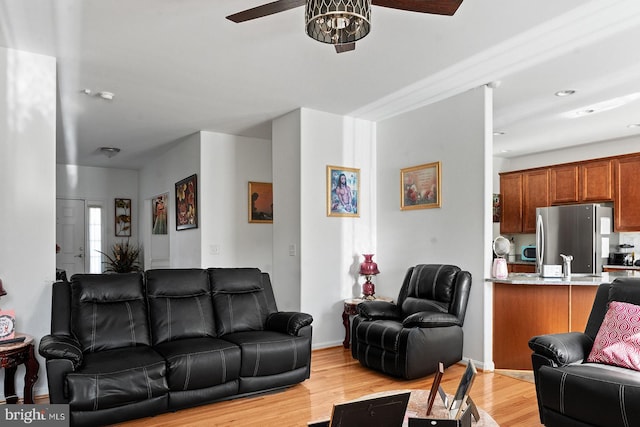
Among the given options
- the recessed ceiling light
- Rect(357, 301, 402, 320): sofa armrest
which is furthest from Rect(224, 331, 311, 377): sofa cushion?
the recessed ceiling light

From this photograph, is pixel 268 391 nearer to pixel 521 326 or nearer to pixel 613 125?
pixel 521 326

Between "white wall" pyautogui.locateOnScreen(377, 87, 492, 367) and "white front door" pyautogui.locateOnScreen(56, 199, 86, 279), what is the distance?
623 cm

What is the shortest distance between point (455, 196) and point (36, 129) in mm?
3706

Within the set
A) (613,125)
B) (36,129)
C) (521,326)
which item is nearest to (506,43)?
(521,326)

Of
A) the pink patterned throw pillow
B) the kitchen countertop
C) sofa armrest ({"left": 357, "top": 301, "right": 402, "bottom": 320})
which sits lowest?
sofa armrest ({"left": 357, "top": 301, "right": 402, "bottom": 320})

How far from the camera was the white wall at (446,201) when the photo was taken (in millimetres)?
4168

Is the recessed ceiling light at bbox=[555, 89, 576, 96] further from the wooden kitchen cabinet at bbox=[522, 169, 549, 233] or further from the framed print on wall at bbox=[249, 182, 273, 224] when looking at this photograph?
the framed print on wall at bbox=[249, 182, 273, 224]

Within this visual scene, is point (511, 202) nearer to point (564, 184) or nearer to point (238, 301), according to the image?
point (564, 184)

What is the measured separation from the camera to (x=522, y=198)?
24.3 feet

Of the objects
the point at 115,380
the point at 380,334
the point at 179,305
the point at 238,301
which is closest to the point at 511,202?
the point at 380,334

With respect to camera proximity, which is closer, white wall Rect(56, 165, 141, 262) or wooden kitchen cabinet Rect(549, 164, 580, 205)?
wooden kitchen cabinet Rect(549, 164, 580, 205)

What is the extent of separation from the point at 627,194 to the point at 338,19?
5.69 m

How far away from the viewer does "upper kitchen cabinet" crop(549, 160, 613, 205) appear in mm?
6273

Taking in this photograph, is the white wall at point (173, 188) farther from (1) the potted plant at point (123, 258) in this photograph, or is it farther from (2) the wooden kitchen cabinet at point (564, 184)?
(2) the wooden kitchen cabinet at point (564, 184)
